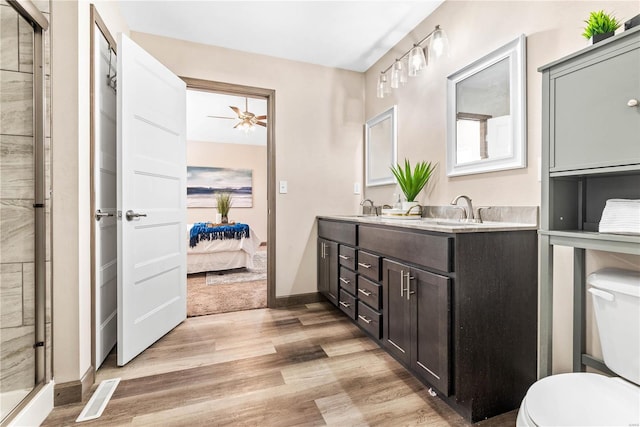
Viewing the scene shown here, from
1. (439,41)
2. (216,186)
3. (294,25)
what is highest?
(294,25)

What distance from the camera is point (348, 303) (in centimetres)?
235

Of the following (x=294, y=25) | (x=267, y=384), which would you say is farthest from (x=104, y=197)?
(x=294, y=25)

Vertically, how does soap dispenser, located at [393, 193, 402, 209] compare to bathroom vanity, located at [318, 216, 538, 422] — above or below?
above

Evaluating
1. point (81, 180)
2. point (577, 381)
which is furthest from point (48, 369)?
point (577, 381)

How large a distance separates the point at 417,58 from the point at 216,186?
5473 millimetres

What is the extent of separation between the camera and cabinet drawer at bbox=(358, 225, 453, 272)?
1.36 meters

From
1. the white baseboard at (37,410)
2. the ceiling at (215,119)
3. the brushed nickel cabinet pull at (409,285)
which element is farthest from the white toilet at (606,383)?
the ceiling at (215,119)

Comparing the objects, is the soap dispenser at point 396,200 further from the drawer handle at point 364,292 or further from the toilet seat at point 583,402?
the toilet seat at point 583,402

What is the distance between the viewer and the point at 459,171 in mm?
1993

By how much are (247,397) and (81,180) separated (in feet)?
4.63

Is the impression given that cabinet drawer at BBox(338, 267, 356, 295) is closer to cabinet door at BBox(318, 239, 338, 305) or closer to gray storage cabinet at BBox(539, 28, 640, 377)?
cabinet door at BBox(318, 239, 338, 305)

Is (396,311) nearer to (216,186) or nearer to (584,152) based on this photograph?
(584,152)

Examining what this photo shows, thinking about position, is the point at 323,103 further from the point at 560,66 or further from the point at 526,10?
the point at 560,66

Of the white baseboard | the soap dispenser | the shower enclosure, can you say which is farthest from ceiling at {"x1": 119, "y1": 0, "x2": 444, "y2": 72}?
the white baseboard
